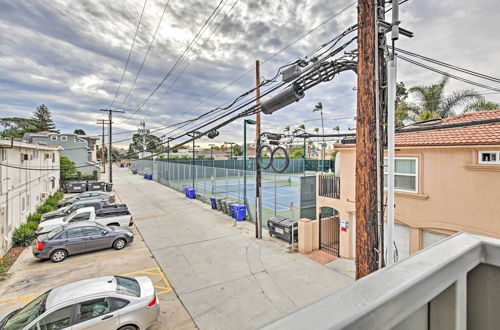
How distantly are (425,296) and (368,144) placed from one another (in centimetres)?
373

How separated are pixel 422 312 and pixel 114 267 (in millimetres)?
11047

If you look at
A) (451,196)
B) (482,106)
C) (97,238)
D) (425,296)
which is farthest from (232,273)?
(482,106)

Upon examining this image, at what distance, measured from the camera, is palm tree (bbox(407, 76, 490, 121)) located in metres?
14.6

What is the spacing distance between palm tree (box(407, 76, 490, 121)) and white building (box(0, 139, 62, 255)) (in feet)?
76.2

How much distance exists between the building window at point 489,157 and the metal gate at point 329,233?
613 centimetres

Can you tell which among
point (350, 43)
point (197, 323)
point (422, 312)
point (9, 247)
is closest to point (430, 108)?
point (350, 43)

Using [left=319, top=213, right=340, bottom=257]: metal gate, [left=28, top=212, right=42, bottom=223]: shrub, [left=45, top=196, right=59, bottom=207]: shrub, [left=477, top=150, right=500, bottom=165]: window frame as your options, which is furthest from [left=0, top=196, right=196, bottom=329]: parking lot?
[left=45, top=196, right=59, bottom=207]: shrub

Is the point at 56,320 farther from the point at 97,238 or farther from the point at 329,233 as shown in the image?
the point at 329,233

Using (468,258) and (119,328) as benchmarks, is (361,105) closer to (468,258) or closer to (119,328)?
(468,258)

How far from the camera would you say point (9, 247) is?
11.2 m

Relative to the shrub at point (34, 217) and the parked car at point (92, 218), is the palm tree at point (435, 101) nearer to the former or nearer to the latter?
the parked car at point (92, 218)

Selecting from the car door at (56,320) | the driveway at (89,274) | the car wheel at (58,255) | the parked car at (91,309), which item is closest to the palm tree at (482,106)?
the driveway at (89,274)

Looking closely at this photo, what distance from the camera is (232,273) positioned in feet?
29.7

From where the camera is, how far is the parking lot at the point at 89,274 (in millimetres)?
6965
